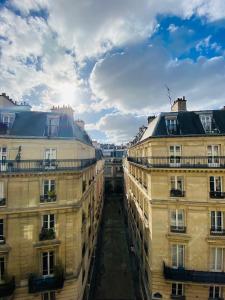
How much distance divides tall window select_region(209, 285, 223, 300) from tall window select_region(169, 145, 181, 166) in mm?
11039

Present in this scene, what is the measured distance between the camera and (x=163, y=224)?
18.0 meters

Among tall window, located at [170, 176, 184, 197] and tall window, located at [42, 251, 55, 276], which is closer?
tall window, located at [42, 251, 55, 276]

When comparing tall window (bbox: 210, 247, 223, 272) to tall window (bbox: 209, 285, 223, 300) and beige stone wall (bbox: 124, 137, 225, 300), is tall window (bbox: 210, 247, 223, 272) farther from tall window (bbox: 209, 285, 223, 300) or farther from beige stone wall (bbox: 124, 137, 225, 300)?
tall window (bbox: 209, 285, 223, 300)

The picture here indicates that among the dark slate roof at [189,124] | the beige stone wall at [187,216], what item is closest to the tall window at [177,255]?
the beige stone wall at [187,216]

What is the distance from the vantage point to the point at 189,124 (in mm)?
19406

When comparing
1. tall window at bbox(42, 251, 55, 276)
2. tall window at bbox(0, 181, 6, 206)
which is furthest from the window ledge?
tall window at bbox(0, 181, 6, 206)

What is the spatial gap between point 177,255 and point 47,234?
11419 millimetres

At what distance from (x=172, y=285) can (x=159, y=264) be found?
7.31 feet

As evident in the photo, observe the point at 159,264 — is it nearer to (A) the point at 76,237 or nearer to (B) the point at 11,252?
(A) the point at 76,237

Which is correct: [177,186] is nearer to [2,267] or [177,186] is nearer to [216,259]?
[216,259]

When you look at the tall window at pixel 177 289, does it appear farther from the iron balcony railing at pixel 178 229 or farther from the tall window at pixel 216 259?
the iron balcony railing at pixel 178 229

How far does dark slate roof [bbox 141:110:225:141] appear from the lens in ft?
61.2

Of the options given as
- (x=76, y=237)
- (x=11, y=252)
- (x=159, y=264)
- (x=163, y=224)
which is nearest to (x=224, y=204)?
(x=163, y=224)

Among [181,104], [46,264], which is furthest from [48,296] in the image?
[181,104]
